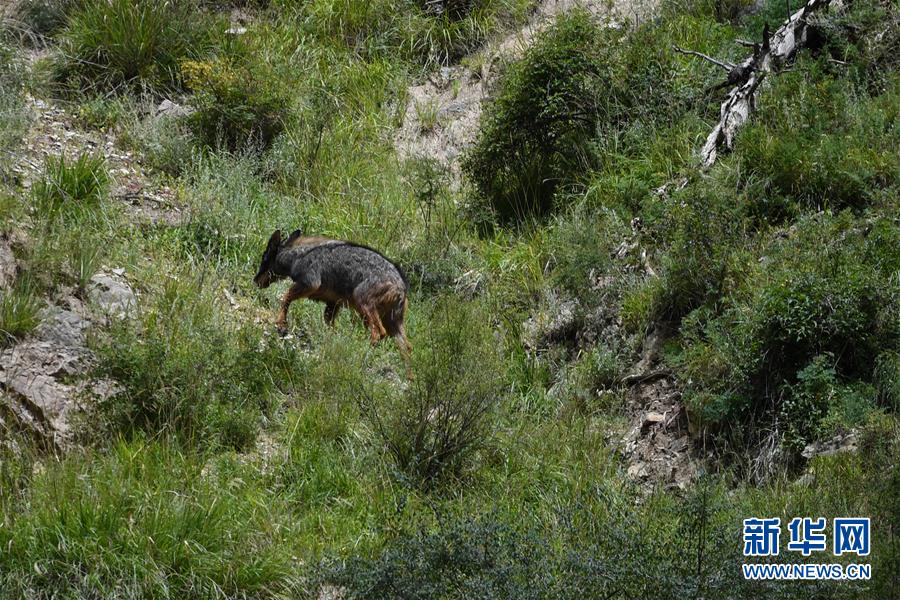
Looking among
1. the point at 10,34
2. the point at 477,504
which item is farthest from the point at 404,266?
the point at 10,34

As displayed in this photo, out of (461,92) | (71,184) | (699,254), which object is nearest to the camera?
(699,254)

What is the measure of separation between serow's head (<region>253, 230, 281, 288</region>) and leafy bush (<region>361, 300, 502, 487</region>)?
2.71 m

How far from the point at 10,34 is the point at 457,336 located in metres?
9.31

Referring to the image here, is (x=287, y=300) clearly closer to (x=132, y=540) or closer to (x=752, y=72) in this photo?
(x=132, y=540)

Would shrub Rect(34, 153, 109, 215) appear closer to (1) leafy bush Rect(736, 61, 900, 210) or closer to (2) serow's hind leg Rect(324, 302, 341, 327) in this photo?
(2) serow's hind leg Rect(324, 302, 341, 327)

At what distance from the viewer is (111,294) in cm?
1116

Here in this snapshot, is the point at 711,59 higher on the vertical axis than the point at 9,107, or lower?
lower

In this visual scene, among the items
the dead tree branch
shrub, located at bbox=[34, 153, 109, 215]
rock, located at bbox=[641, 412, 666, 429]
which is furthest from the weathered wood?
shrub, located at bbox=[34, 153, 109, 215]

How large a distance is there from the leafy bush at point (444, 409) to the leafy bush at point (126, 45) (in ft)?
24.6

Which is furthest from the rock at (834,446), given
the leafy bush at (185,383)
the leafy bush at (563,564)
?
the leafy bush at (185,383)

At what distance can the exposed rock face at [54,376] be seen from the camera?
9.61 meters

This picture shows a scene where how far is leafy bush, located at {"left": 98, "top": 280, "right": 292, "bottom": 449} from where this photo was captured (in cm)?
984

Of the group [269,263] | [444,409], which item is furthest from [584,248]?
[444,409]

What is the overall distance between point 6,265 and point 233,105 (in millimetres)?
4569
